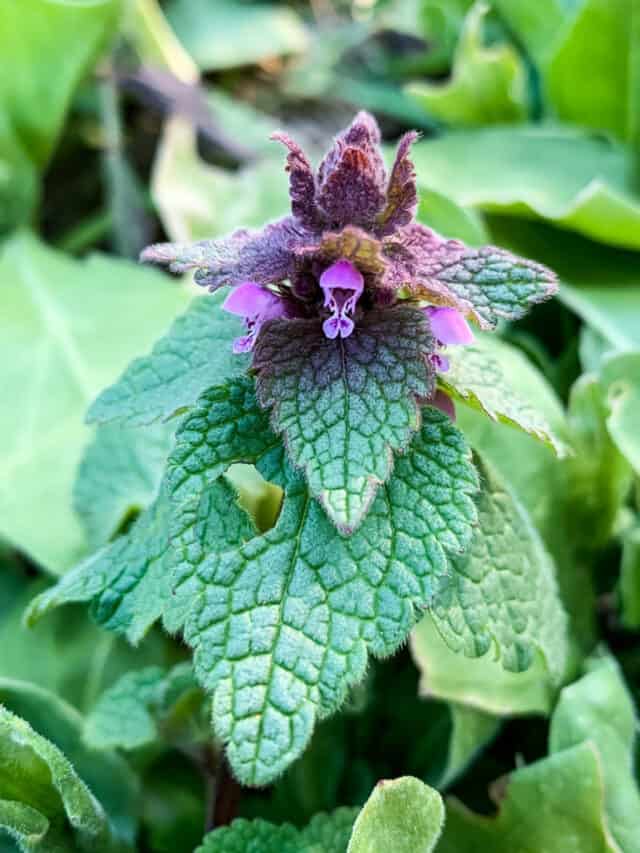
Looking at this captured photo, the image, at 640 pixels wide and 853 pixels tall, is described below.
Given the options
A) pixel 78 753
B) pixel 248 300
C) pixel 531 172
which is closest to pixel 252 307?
pixel 248 300

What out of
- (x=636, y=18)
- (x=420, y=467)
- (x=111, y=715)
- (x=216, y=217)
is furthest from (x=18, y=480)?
(x=636, y=18)

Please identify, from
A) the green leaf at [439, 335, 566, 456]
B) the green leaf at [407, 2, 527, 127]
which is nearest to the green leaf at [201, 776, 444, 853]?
the green leaf at [439, 335, 566, 456]

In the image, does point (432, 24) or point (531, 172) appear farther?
point (432, 24)

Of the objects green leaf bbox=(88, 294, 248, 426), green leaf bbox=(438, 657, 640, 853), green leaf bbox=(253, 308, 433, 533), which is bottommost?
green leaf bbox=(438, 657, 640, 853)

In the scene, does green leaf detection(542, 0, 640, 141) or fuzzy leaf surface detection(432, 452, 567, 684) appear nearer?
fuzzy leaf surface detection(432, 452, 567, 684)

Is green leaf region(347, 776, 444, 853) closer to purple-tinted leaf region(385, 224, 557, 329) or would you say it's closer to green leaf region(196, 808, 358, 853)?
green leaf region(196, 808, 358, 853)

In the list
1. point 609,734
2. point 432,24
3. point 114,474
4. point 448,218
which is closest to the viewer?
point 609,734

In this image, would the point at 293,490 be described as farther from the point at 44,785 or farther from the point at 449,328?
the point at 44,785
